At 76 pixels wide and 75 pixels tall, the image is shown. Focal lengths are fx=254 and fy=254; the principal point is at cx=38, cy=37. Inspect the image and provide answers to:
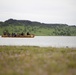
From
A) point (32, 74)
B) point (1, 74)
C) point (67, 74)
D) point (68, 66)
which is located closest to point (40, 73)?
point (32, 74)

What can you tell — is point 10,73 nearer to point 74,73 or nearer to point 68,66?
point 74,73

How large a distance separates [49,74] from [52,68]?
61.1 inches

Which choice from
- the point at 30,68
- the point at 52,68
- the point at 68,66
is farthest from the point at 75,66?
the point at 30,68

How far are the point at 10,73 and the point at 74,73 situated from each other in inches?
101

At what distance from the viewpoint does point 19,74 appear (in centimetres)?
987

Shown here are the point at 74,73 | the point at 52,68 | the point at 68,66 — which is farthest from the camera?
the point at 68,66

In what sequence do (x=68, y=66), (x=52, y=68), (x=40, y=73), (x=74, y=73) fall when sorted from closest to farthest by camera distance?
(x=40, y=73)
(x=74, y=73)
(x=52, y=68)
(x=68, y=66)

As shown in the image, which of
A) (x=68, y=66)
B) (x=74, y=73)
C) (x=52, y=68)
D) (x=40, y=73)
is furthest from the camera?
(x=68, y=66)

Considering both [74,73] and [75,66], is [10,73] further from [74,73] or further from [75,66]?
[75,66]

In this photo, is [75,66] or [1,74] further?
[75,66]

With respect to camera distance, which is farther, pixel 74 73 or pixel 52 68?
pixel 52 68

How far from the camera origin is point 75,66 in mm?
12242

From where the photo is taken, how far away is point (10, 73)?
1004 centimetres

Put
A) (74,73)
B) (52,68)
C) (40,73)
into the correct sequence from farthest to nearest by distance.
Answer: (52,68)
(74,73)
(40,73)
